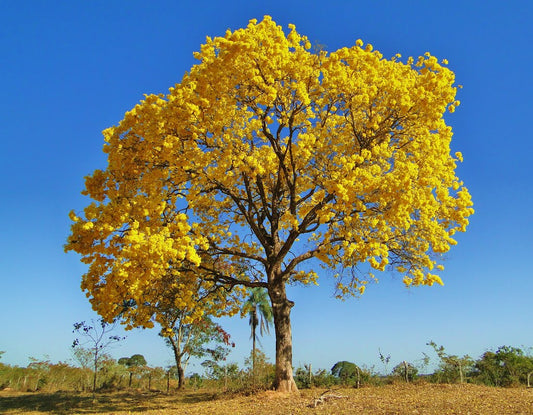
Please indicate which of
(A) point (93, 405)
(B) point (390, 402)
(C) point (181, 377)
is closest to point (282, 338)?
(B) point (390, 402)

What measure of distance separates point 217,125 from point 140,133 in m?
2.33

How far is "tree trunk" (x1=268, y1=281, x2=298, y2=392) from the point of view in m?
13.6

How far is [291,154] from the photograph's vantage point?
1335 cm

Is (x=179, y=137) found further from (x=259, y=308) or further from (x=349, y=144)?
(x=259, y=308)

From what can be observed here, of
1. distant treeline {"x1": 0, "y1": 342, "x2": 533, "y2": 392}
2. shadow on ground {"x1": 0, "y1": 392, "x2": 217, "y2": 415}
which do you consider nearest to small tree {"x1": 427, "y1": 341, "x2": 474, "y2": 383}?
distant treeline {"x1": 0, "y1": 342, "x2": 533, "y2": 392}

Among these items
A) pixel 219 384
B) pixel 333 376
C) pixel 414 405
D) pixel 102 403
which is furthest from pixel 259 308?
pixel 414 405

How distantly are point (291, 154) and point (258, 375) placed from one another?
31.7ft

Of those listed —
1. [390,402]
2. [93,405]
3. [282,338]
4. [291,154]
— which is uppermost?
[291,154]

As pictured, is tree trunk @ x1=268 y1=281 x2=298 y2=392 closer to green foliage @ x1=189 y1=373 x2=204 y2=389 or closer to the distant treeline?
the distant treeline

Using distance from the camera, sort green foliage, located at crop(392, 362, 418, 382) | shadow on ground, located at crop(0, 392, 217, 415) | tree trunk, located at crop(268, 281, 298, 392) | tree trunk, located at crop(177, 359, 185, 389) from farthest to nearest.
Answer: tree trunk, located at crop(177, 359, 185, 389) < green foliage, located at crop(392, 362, 418, 382) < shadow on ground, located at crop(0, 392, 217, 415) < tree trunk, located at crop(268, 281, 298, 392)

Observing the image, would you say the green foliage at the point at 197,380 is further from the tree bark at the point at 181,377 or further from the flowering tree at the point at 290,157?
the flowering tree at the point at 290,157

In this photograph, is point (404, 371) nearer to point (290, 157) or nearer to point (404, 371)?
point (404, 371)

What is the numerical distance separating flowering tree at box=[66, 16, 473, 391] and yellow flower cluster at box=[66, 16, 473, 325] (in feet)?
0.13

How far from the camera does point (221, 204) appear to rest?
52.5 feet
